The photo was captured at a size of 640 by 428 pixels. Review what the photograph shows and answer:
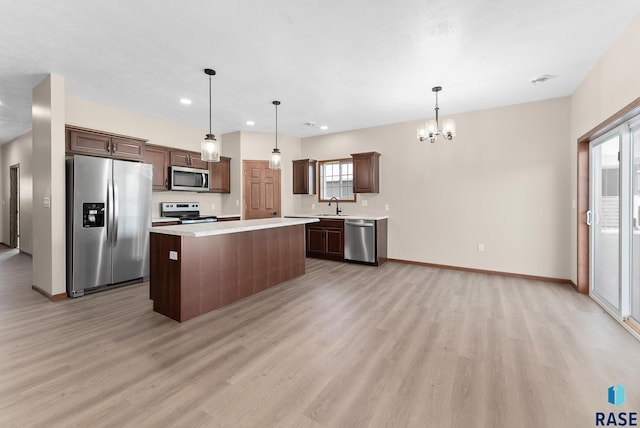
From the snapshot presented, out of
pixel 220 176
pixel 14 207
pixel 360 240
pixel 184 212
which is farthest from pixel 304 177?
pixel 14 207

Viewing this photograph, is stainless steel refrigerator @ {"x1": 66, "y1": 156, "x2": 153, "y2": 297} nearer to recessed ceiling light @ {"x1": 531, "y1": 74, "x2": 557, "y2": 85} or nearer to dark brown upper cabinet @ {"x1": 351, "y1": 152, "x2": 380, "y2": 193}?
dark brown upper cabinet @ {"x1": 351, "y1": 152, "x2": 380, "y2": 193}

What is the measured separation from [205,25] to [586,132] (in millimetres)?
4478

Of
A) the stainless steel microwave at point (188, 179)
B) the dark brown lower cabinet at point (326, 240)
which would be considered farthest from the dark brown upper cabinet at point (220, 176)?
the dark brown lower cabinet at point (326, 240)

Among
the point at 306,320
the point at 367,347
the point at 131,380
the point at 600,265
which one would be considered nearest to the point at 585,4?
the point at 600,265

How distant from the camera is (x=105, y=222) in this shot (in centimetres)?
376

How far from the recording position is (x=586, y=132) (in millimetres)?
3412

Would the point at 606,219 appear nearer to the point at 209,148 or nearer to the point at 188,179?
the point at 209,148

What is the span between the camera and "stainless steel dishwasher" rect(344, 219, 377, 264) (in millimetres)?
5199

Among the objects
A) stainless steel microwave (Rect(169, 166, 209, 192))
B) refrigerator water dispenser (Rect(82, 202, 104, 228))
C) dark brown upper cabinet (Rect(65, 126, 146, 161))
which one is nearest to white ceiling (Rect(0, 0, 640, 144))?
dark brown upper cabinet (Rect(65, 126, 146, 161))

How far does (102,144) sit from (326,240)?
13.3 ft

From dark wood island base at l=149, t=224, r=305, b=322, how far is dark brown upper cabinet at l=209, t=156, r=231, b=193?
2710mm

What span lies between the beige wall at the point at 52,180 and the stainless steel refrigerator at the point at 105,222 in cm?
9

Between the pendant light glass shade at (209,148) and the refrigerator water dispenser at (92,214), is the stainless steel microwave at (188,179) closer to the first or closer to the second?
the refrigerator water dispenser at (92,214)

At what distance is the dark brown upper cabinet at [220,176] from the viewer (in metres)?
5.89
